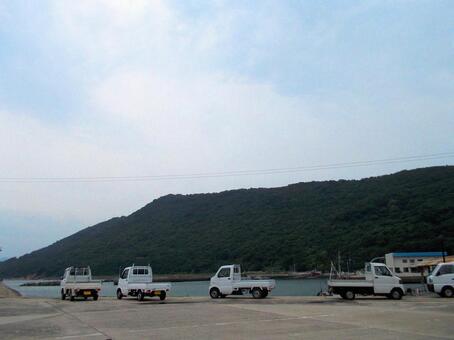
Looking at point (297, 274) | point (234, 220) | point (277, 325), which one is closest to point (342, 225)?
point (297, 274)

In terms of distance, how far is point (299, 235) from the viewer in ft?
381

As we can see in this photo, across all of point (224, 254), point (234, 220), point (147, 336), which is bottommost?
point (147, 336)

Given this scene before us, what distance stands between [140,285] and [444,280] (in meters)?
17.5

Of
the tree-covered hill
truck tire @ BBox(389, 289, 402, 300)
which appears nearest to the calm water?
the tree-covered hill

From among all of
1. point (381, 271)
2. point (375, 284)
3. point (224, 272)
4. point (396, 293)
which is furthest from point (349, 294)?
point (224, 272)

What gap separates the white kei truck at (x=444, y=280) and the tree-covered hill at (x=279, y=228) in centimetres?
6534

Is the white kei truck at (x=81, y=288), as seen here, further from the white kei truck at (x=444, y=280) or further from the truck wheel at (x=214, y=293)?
the white kei truck at (x=444, y=280)

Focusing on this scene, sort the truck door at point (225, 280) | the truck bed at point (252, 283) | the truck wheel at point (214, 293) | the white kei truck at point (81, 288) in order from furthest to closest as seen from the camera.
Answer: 1. the white kei truck at point (81, 288)
2. the truck wheel at point (214, 293)
3. the truck door at point (225, 280)
4. the truck bed at point (252, 283)

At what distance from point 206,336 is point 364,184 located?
11166cm

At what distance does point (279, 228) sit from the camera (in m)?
120

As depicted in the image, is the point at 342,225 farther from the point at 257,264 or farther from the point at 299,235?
the point at 257,264

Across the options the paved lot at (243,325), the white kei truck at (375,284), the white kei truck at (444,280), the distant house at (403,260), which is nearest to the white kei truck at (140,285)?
the paved lot at (243,325)

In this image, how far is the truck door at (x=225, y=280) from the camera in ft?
101

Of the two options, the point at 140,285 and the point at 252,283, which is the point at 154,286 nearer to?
the point at 140,285
